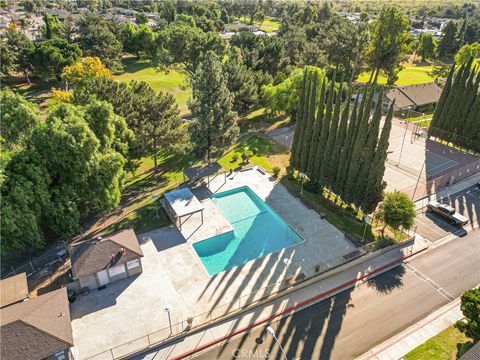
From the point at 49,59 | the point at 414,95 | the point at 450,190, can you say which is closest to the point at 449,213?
the point at 450,190

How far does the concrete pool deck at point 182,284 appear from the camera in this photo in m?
24.0

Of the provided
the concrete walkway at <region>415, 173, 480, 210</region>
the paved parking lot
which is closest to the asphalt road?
the paved parking lot

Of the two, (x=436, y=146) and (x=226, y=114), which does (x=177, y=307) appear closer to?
(x=226, y=114)

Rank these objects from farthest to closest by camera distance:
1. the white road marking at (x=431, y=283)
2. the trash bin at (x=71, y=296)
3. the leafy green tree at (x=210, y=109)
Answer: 1. the leafy green tree at (x=210, y=109)
2. the white road marking at (x=431, y=283)
3. the trash bin at (x=71, y=296)

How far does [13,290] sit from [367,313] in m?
27.7

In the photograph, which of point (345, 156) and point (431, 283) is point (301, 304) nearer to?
point (431, 283)

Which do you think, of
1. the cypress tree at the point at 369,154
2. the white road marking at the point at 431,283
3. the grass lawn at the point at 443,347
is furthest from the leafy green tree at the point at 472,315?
the cypress tree at the point at 369,154

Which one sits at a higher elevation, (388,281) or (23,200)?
(23,200)

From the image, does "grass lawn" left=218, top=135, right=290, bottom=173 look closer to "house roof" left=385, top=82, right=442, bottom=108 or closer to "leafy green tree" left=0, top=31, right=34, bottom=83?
"house roof" left=385, top=82, right=442, bottom=108

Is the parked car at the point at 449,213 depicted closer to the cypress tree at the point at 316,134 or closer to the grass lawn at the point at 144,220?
the cypress tree at the point at 316,134

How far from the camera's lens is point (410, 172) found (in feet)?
148

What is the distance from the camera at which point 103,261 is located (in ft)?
88.0

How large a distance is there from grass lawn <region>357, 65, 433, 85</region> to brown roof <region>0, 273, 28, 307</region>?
87549 mm

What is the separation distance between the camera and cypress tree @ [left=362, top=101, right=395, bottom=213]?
30609 mm
